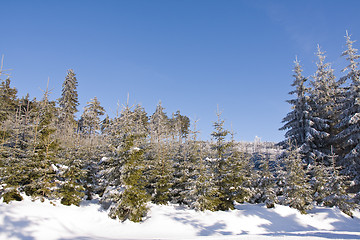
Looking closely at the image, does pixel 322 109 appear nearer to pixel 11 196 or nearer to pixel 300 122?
pixel 300 122

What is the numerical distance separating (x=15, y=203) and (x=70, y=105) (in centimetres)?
4064

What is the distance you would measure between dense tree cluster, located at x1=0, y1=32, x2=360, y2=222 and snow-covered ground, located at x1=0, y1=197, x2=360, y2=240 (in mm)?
824

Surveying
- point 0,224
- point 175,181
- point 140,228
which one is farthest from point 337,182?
point 0,224

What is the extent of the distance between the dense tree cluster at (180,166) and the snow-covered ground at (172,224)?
0.82m

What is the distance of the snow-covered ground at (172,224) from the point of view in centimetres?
1043

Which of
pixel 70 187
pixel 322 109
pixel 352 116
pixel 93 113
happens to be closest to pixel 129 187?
pixel 70 187

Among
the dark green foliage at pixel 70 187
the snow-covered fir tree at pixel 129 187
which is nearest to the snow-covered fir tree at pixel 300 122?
the snow-covered fir tree at pixel 129 187

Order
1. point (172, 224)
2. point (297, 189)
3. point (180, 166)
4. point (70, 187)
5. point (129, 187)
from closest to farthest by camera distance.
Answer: point (129, 187), point (172, 224), point (70, 187), point (297, 189), point (180, 166)

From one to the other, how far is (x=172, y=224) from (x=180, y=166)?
6312mm

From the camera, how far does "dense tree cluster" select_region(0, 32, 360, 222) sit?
1451 centimetres

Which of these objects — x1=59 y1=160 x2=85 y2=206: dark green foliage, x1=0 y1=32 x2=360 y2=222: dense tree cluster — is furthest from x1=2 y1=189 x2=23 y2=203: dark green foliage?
x1=59 y1=160 x2=85 y2=206: dark green foliage

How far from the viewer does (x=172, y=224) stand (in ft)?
48.4

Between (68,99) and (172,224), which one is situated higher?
(68,99)

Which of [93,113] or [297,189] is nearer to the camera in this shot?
[297,189]
